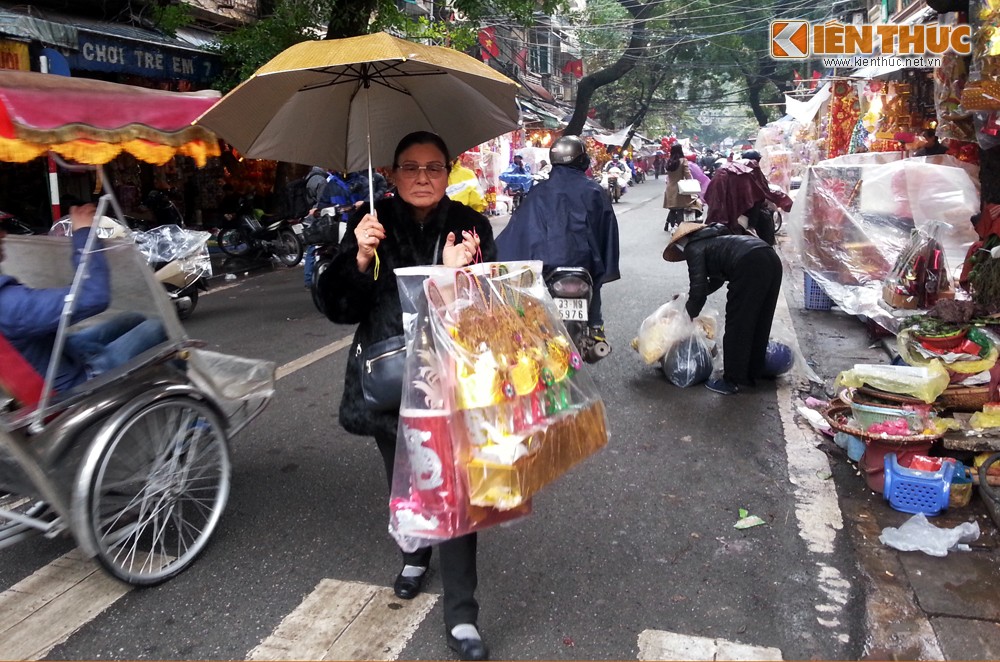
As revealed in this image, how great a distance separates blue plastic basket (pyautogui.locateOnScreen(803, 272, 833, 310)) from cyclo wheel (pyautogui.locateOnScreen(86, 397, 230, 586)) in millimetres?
6950

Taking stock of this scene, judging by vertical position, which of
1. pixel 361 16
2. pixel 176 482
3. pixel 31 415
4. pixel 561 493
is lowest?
pixel 561 493

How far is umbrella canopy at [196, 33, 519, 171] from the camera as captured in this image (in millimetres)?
2828

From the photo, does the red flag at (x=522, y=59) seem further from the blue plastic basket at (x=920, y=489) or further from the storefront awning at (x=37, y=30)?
the blue plastic basket at (x=920, y=489)

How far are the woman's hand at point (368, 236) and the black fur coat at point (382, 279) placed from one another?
82 mm

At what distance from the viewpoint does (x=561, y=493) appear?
3.82 m

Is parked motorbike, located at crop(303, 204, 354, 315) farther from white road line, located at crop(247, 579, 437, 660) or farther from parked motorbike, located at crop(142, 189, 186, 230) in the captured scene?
white road line, located at crop(247, 579, 437, 660)

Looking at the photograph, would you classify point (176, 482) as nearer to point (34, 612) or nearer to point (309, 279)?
point (34, 612)

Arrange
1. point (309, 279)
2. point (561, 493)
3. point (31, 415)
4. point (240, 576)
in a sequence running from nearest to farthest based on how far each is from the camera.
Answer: point (31, 415)
point (240, 576)
point (561, 493)
point (309, 279)

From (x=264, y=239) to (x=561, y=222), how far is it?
7.71m

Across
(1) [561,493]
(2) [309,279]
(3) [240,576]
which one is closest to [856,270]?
(1) [561,493]

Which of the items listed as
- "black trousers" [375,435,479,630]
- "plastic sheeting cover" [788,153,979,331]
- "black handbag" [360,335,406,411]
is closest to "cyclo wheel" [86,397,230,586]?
"black handbag" [360,335,406,411]

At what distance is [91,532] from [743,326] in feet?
13.8

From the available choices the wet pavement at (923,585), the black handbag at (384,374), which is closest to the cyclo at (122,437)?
the black handbag at (384,374)

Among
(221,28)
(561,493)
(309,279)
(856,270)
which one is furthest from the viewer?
(221,28)
